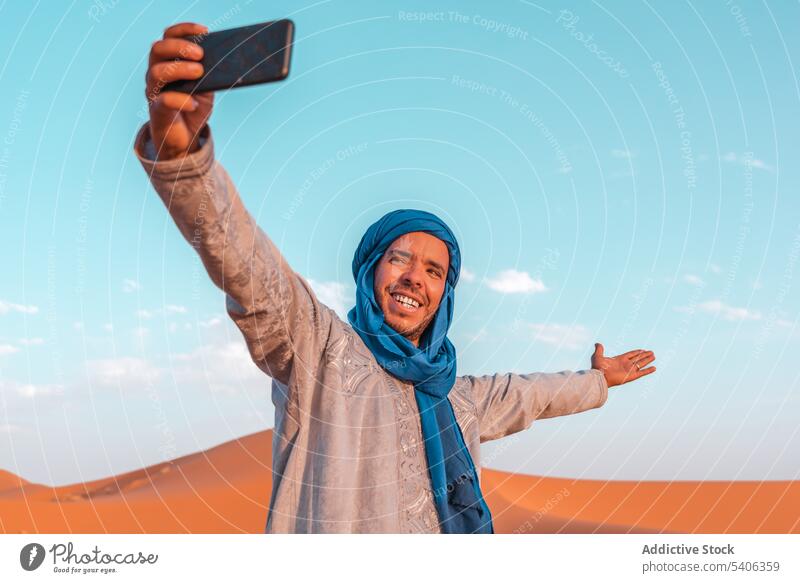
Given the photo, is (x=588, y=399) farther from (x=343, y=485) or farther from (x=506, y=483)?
(x=506, y=483)

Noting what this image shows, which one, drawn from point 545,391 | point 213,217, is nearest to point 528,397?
point 545,391

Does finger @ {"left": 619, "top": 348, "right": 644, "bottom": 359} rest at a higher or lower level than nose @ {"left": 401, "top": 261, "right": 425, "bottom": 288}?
lower

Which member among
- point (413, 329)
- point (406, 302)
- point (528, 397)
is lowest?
point (528, 397)

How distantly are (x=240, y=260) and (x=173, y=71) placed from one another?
891mm

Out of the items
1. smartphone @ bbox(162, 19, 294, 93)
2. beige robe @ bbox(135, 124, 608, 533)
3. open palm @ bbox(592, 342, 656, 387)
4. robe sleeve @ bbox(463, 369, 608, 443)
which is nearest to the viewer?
A: smartphone @ bbox(162, 19, 294, 93)

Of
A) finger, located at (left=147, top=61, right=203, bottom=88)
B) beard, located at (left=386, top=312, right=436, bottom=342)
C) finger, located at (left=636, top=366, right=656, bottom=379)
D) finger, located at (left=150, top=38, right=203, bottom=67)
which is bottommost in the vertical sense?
finger, located at (left=636, top=366, right=656, bottom=379)

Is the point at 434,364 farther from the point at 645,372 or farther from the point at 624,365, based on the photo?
the point at 645,372

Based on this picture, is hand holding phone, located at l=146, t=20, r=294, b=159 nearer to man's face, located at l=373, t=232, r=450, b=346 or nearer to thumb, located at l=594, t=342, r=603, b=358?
man's face, located at l=373, t=232, r=450, b=346

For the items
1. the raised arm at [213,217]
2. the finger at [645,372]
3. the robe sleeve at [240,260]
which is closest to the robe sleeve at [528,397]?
the finger at [645,372]

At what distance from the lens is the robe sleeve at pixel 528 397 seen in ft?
17.3

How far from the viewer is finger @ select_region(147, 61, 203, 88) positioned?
2668 mm

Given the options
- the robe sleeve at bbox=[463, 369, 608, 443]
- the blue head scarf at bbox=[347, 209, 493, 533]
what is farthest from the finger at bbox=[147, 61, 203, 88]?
the robe sleeve at bbox=[463, 369, 608, 443]

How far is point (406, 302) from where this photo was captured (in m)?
4.71
